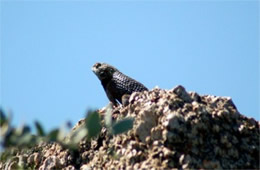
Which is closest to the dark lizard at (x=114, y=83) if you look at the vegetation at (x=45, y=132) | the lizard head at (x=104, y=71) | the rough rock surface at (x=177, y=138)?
the lizard head at (x=104, y=71)

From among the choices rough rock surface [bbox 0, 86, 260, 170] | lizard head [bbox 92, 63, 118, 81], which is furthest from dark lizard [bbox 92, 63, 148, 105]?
rough rock surface [bbox 0, 86, 260, 170]

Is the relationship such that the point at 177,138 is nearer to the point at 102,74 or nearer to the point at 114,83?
the point at 114,83

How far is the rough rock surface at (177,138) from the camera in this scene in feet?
18.4

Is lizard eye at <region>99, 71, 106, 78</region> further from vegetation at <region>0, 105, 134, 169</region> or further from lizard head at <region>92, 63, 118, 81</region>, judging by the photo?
vegetation at <region>0, 105, 134, 169</region>

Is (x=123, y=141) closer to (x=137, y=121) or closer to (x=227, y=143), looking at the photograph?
(x=137, y=121)

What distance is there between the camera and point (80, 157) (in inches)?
256

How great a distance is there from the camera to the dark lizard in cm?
747

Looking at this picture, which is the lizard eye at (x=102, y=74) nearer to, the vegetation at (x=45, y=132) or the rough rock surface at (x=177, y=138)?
the rough rock surface at (x=177, y=138)

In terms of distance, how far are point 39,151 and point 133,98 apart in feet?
5.28

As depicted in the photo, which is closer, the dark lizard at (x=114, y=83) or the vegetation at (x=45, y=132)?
the vegetation at (x=45, y=132)

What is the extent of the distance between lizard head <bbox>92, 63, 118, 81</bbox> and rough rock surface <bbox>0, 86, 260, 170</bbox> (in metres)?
1.47

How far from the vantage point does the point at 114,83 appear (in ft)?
25.3

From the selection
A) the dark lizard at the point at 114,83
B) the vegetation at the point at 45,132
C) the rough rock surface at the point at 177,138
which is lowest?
the vegetation at the point at 45,132

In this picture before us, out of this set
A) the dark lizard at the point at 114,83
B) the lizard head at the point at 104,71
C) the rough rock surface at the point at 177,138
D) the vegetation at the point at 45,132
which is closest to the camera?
the vegetation at the point at 45,132
